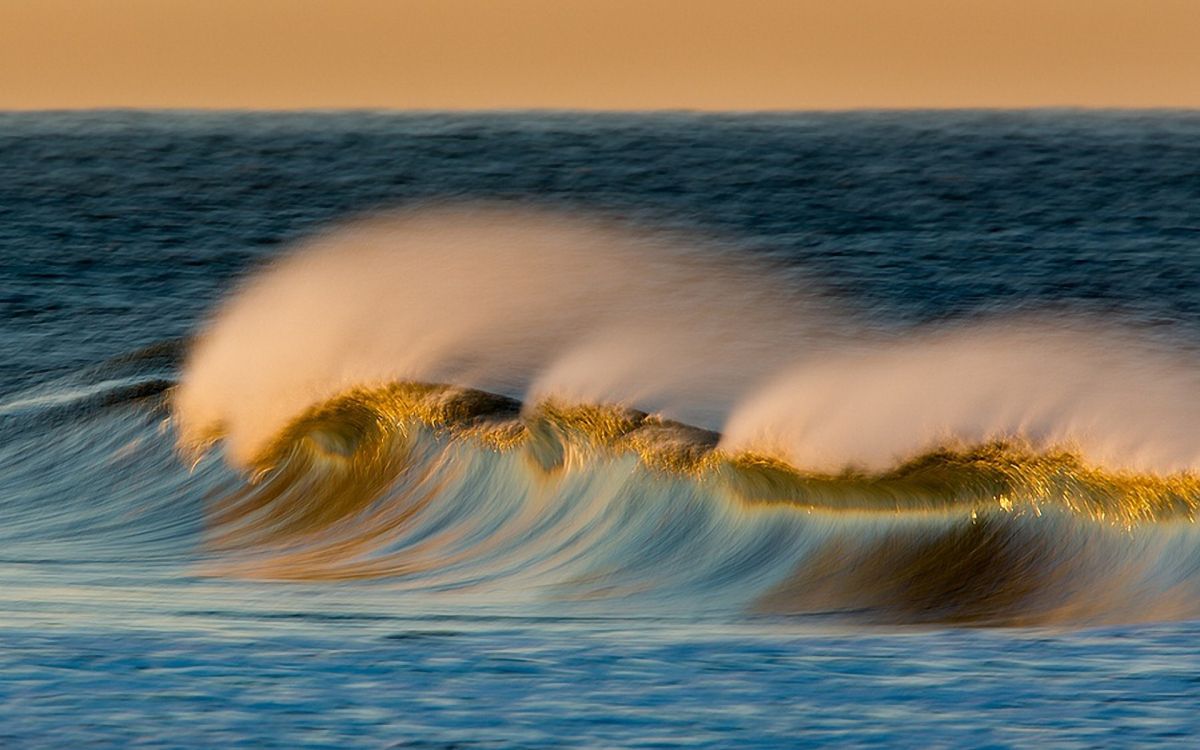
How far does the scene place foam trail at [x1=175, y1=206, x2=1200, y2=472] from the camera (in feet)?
39.6

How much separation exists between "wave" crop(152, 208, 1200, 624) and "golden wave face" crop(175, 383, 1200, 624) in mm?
Result: 23

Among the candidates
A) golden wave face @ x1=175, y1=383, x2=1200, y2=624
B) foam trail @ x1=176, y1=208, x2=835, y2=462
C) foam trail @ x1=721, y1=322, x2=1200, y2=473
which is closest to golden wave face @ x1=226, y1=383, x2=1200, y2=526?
golden wave face @ x1=175, y1=383, x2=1200, y2=624

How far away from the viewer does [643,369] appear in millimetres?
17125

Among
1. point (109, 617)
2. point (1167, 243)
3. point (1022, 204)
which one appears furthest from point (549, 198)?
point (109, 617)

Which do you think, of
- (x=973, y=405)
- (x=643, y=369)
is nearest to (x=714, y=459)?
(x=973, y=405)

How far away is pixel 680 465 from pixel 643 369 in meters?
4.29

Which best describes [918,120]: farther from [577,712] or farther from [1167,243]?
[577,712]

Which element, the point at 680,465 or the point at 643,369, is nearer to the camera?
the point at 680,465

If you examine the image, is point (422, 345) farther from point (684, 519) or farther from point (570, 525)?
point (684, 519)

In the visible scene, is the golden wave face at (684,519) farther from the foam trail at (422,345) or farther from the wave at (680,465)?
the foam trail at (422,345)

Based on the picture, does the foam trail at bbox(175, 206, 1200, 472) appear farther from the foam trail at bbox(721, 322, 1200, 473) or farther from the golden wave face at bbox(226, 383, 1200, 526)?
the golden wave face at bbox(226, 383, 1200, 526)

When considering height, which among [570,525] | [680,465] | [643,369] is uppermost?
[643,369]

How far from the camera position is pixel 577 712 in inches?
286

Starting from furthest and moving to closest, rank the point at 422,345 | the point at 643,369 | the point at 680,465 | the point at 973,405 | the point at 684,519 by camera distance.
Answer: the point at 643,369, the point at 422,345, the point at 680,465, the point at 973,405, the point at 684,519
